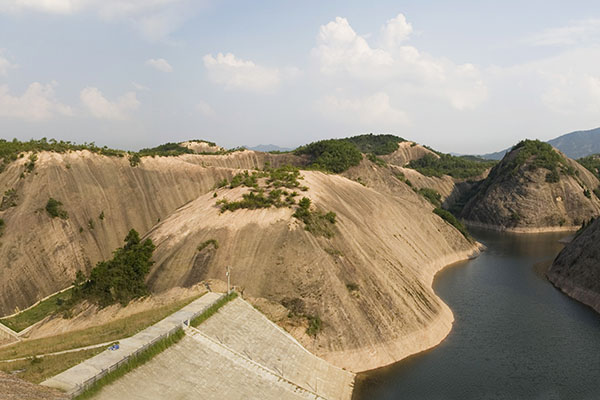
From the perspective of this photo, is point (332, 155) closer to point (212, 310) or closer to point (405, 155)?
point (212, 310)

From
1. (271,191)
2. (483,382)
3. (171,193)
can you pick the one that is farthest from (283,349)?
(171,193)

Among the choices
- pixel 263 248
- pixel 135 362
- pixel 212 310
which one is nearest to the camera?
pixel 135 362

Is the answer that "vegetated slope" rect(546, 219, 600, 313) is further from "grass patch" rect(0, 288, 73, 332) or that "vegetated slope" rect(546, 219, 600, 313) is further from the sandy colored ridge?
"grass patch" rect(0, 288, 73, 332)

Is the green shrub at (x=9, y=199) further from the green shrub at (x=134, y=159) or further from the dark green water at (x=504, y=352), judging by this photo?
the dark green water at (x=504, y=352)

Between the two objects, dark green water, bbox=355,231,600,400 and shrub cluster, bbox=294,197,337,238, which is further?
shrub cluster, bbox=294,197,337,238

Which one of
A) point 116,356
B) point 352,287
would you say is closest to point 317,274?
point 352,287

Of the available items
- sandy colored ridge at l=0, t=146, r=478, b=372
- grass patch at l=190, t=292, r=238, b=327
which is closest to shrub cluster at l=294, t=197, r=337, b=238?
sandy colored ridge at l=0, t=146, r=478, b=372
